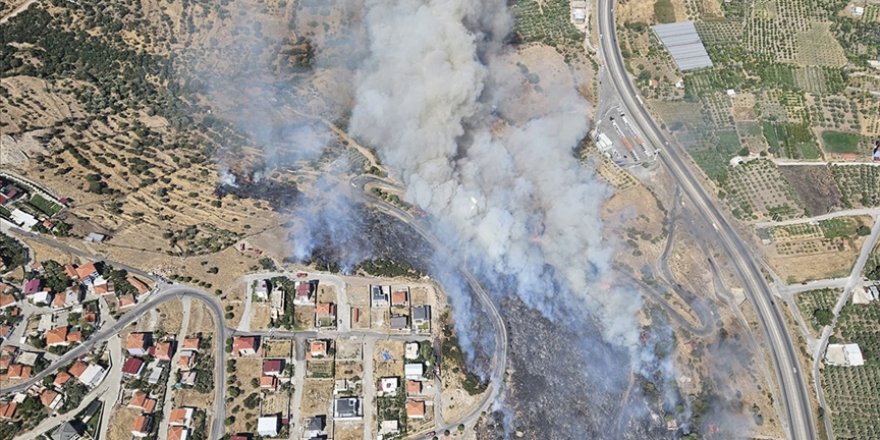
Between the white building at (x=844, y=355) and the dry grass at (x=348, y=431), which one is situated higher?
the white building at (x=844, y=355)

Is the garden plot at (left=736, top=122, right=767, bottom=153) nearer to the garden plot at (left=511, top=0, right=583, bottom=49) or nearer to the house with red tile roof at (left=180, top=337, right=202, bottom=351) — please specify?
the garden plot at (left=511, top=0, right=583, bottom=49)

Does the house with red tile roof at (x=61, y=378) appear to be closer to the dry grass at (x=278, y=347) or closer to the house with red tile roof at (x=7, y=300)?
the house with red tile roof at (x=7, y=300)

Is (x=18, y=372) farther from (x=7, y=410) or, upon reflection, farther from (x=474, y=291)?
(x=474, y=291)

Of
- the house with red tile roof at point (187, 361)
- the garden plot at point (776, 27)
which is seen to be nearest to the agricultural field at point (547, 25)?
the garden plot at point (776, 27)

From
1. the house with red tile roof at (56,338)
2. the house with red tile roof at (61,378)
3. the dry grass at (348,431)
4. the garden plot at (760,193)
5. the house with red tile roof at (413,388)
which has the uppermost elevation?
the garden plot at (760,193)

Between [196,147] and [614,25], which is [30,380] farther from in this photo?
[614,25]

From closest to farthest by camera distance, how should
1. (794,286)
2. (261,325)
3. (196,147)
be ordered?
(261,325) → (794,286) → (196,147)

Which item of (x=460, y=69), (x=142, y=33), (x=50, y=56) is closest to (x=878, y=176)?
(x=460, y=69)
